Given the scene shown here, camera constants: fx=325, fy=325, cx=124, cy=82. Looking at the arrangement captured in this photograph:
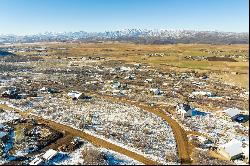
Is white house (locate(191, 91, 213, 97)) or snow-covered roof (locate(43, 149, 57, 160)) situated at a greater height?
white house (locate(191, 91, 213, 97))

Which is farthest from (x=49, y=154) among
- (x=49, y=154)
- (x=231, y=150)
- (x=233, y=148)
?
(x=233, y=148)

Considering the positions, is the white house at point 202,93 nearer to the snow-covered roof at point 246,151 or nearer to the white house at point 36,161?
the snow-covered roof at point 246,151

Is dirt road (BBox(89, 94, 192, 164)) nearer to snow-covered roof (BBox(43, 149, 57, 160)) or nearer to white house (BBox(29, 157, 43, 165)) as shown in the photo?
snow-covered roof (BBox(43, 149, 57, 160))

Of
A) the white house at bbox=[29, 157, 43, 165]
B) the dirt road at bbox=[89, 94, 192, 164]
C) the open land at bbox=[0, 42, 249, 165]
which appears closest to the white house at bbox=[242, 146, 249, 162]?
the open land at bbox=[0, 42, 249, 165]

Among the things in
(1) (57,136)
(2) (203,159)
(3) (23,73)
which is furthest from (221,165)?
(3) (23,73)

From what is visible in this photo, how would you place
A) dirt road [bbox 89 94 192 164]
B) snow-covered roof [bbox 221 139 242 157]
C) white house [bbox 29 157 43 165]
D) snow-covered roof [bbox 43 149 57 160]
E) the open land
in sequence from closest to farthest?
white house [bbox 29 157 43 165]
snow-covered roof [bbox 43 149 57 160]
snow-covered roof [bbox 221 139 242 157]
dirt road [bbox 89 94 192 164]
the open land

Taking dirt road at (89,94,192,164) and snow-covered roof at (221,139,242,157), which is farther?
dirt road at (89,94,192,164)

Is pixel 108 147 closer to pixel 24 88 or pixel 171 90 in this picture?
pixel 171 90
